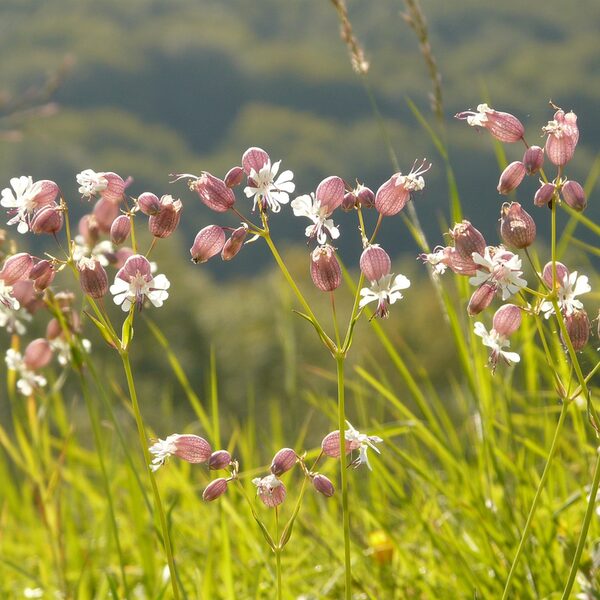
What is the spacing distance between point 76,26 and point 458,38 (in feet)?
187

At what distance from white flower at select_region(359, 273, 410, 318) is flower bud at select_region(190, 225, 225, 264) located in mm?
223

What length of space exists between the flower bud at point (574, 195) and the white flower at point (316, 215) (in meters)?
0.31

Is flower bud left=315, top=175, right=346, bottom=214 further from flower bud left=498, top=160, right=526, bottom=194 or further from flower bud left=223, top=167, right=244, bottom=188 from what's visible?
flower bud left=498, top=160, right=526, bottom=194

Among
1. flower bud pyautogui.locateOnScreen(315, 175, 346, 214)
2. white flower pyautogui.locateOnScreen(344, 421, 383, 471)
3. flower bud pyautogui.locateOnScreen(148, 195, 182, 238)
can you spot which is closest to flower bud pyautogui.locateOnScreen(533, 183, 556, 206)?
flower bud pyautogui.locateOnScreen(315, 175, 346, 214)

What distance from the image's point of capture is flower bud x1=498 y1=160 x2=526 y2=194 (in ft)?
3.91

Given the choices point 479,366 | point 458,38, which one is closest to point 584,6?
point 458,38

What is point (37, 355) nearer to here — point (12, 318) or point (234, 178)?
point (12, 318)

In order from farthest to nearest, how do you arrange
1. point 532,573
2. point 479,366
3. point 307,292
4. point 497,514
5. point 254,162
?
1. point 307,292
2. point 479,366
3. point 497,514
4. point 532,573
5. point 254,162

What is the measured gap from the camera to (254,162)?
116 centimetres

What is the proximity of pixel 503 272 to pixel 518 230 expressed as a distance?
0.08 m

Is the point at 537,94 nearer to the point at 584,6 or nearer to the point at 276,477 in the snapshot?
the point at 584,6

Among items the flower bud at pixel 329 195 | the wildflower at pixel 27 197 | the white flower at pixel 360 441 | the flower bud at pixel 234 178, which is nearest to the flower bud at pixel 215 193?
the flower bud at pixel 234 178

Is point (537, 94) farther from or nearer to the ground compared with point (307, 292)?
nearer to the ground

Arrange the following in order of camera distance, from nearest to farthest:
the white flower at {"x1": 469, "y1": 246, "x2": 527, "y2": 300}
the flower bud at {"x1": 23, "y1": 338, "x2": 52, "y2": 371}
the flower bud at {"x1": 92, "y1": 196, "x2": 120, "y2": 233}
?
the white flower at {"x1": 469, "y1": 246, "x2": 527, "y2": 300}, the flower bud at {"x1": 92, "y1": 196, "x2": 120, "y2": 233}, the flower bud at {"x1": 23, "y1": 338, "x2": 52, "y2": 371}
